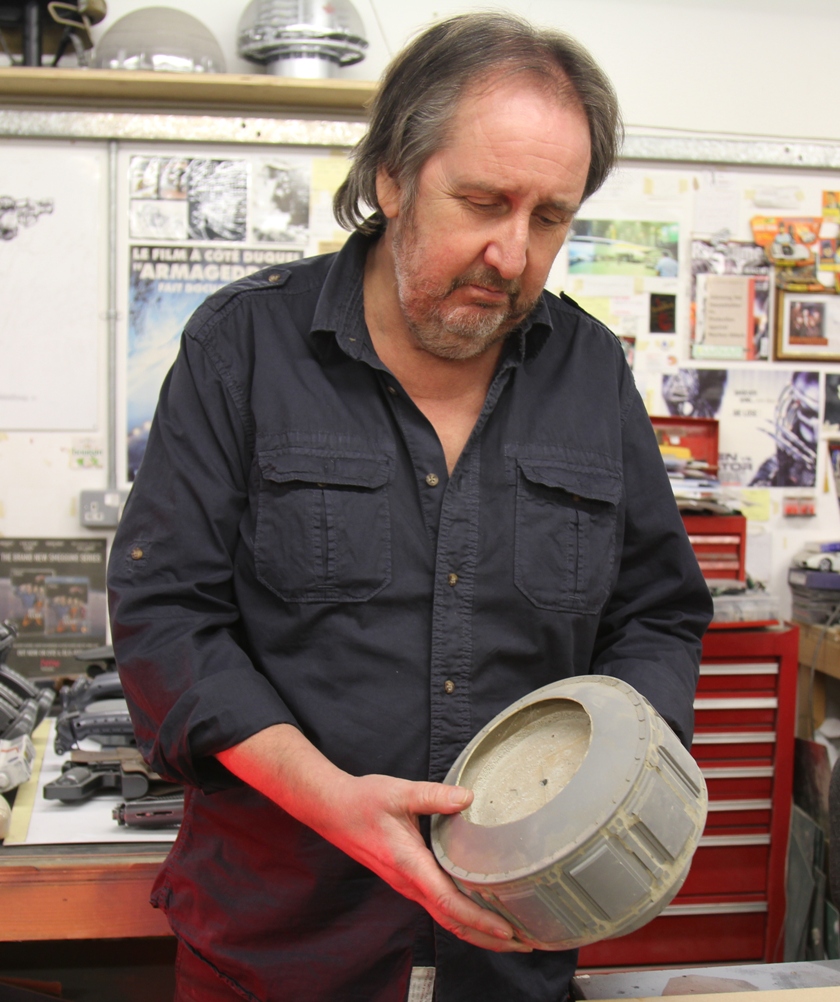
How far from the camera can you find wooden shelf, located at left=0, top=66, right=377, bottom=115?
87.4 inches

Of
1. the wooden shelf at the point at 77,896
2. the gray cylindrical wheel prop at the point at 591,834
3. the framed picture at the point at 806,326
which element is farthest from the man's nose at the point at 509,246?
the framed picture at the point at 806,326

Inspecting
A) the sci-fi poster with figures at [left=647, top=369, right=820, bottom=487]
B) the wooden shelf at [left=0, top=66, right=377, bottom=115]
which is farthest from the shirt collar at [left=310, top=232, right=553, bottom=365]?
the sci-fi poster with figures at [left=647, top=369, right=820, bottom=487]

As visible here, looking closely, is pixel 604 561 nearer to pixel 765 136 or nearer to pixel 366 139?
pixel 366 139

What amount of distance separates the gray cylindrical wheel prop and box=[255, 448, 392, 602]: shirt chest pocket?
0.31 metres

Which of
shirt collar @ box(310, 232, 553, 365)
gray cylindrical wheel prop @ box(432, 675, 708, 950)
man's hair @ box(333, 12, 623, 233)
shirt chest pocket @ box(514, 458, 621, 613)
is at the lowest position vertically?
gray cylindrical wheel prop @ box(432, 675, 708, 950)

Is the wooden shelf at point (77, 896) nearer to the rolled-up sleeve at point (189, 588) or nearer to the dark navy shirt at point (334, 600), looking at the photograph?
the dark navy shirt at point (334, 600)

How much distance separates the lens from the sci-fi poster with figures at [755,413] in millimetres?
2668

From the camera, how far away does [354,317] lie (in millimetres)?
1154

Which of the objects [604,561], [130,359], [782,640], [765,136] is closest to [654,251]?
[765,136]

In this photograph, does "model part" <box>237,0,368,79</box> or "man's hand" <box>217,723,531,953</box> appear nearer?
"man's hand" <box>217,723,531,953</box>

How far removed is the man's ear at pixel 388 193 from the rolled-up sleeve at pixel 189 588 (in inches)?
11.3

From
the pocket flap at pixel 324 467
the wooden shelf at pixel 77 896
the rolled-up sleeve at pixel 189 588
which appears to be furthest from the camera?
the wooden shelf at pixel 77 896

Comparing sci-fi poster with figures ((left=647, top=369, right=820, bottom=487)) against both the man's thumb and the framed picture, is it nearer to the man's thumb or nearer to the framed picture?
the framed picture

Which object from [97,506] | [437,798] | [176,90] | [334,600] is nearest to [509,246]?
[334,600]
